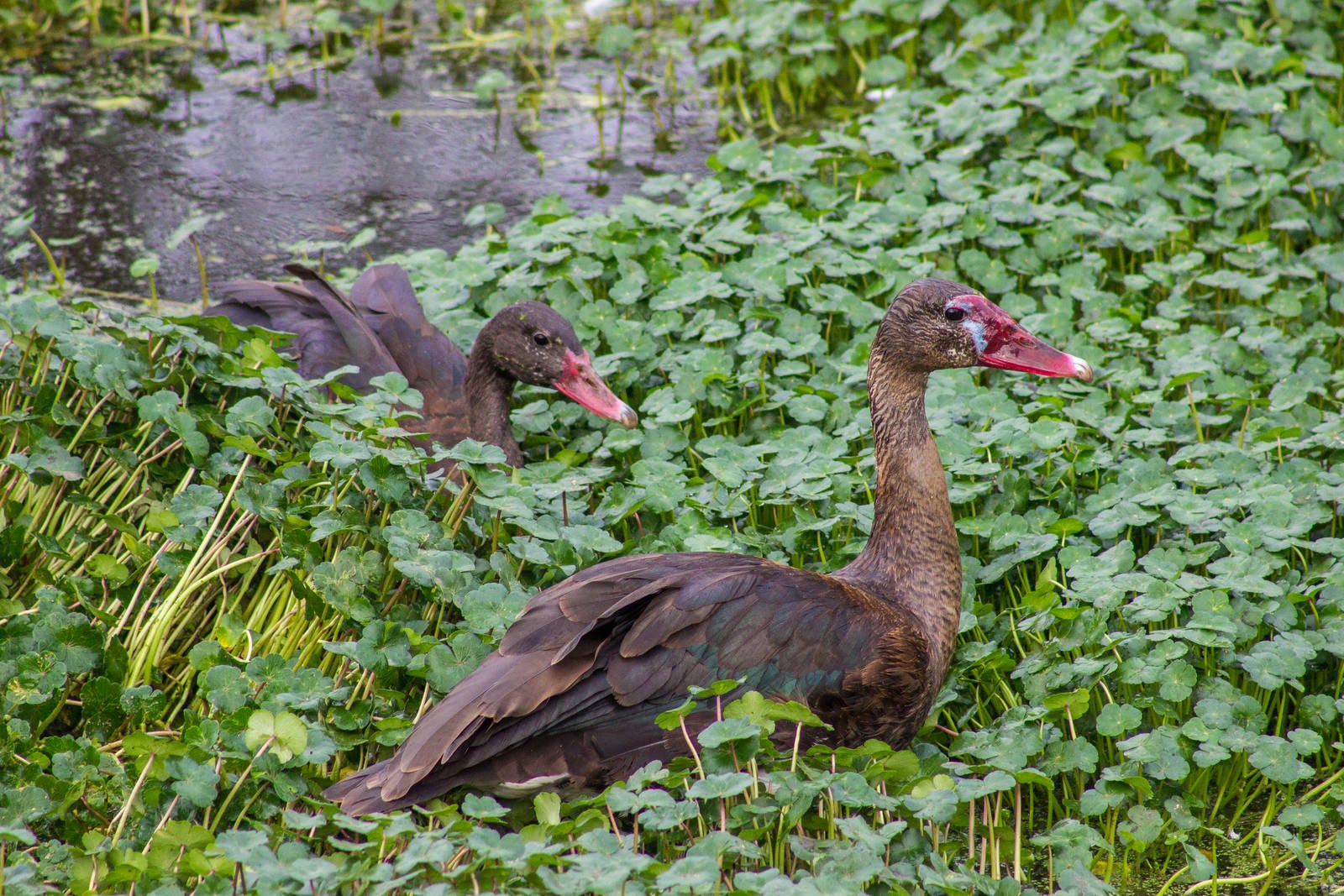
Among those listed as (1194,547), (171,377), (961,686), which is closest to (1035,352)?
(1194,547)

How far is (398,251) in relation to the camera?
669 cm

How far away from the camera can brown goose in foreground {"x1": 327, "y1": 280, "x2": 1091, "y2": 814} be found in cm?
326

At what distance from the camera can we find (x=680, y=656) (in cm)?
339

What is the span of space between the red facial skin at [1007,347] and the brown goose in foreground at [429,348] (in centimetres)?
126

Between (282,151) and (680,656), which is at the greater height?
(282,151)

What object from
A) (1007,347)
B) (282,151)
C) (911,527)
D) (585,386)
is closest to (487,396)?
(585,386)

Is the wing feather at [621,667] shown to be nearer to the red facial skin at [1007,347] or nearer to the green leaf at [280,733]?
the green leaf at [280,733]

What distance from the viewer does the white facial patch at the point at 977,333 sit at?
3.94 meters

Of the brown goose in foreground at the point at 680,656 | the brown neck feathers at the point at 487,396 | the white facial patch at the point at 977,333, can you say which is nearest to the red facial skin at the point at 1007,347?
the white facial patch at the point at 977,333

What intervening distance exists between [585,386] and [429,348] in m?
0.68

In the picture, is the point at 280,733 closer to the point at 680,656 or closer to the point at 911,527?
the point at 680,656

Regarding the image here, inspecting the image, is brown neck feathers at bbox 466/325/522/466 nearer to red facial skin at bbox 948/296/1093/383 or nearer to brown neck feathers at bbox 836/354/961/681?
brown neck feathers at bbox 836/354/961/681

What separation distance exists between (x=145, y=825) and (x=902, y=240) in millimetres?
3824

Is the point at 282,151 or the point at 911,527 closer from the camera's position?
the point at 911,527
